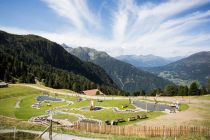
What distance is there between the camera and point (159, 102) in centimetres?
11375

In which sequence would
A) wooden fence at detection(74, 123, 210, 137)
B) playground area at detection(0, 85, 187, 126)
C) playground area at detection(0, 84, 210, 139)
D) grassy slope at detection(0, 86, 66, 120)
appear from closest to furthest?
wooden fence at detection(74, 123, 210, 137)
playground area at detection(0, 84, 210, 139)
playground area at detection(0, 85, 187, 126)
grassy slope at detection(0, 86, 66, 120)

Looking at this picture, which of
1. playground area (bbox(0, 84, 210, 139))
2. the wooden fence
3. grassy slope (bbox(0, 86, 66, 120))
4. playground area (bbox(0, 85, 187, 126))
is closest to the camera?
the wooden fence

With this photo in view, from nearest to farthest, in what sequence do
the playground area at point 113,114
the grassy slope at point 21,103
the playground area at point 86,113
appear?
the playground area at point 113,114
the playground area at point 86,113
the grassy slope at point 21,103

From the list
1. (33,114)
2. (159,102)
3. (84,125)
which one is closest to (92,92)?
(159,102)

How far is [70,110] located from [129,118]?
2818 centimetres

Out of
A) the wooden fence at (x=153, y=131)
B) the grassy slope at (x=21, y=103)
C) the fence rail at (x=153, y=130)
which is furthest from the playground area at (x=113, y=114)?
the wooden fence at (x=153, y=131)

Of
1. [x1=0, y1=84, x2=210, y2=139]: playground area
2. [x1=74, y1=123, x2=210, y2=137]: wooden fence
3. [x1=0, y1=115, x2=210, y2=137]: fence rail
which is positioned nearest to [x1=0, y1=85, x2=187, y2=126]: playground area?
[x1=0, y1=84, x2=210, y2=139]: playground area

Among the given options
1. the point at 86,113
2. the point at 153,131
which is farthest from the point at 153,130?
the point at 86,113

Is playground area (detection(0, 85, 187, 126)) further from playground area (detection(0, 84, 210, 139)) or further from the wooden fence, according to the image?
the wooden fence

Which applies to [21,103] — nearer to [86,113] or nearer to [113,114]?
[86,113]

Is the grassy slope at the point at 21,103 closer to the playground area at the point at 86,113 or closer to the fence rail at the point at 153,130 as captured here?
the playground area at the point at 86,113

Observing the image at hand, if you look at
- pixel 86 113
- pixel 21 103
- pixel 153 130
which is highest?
pixel 21 103

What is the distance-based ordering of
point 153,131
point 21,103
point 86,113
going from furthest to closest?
1. point 21,103
2. point 86,113
3. point 153,131

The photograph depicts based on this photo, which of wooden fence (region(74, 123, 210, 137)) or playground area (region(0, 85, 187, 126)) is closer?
wooden fence (region(74, 123, 210, 137))
